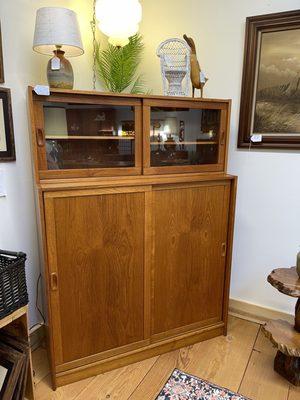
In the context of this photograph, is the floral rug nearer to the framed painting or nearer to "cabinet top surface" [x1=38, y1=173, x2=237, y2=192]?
"cabinet top surface" [x1=38, y1=173, x2=237, y2=192]

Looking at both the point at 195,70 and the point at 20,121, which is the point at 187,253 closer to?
the point at 195,70

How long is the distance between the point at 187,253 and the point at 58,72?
1280mm

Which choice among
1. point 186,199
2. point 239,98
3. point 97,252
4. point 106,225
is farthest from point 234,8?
point 97,252

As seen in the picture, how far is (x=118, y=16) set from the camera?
68.7 inches

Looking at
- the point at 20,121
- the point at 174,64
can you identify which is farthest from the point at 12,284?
the point at 174,64

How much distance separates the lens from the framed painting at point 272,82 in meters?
1.87

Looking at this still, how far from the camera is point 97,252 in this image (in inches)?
63.2

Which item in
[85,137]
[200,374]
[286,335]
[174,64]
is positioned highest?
[174,64]

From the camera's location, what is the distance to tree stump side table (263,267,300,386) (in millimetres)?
1625

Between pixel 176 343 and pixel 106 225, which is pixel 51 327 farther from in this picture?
pixel 176 343

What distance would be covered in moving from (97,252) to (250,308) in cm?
144

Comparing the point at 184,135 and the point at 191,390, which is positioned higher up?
the point at 184,135

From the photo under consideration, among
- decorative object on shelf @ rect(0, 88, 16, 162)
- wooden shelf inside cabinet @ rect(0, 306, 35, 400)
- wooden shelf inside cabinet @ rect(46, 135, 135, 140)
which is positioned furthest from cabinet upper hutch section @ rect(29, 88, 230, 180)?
wooden shelf inside cabinet @ rect(0, 306, 35, 400)

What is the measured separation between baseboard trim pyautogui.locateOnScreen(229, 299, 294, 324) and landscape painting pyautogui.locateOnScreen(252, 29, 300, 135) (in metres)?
1.34
